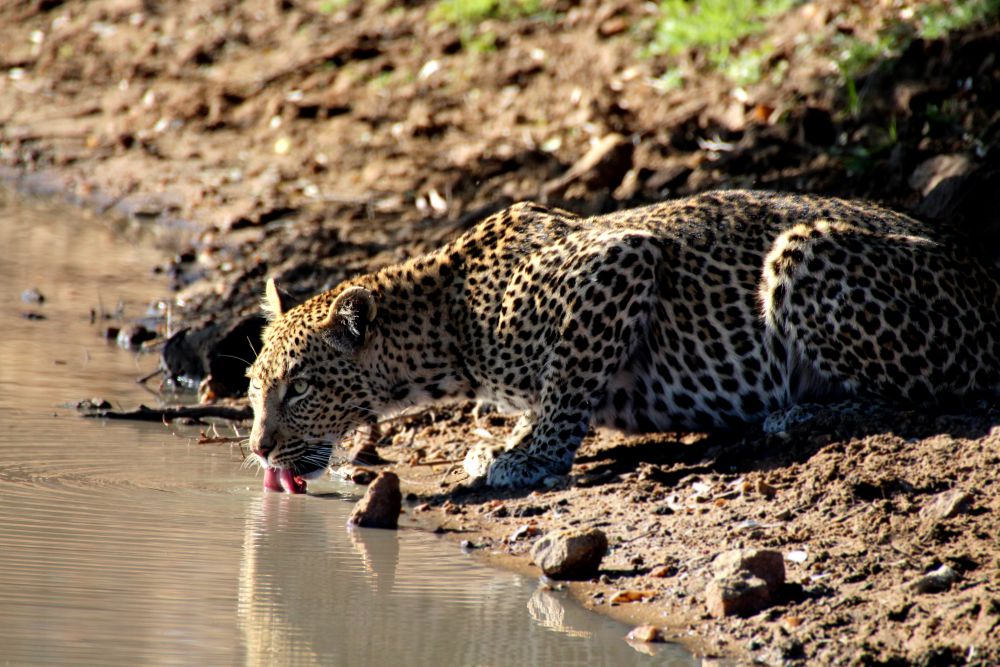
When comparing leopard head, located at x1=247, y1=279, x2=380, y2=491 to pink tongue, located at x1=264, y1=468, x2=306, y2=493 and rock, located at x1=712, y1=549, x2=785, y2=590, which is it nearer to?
pink tongue, located at x1=264, y1=468, x2=306, y2=493

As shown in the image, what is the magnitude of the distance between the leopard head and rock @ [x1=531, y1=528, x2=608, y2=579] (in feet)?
7.09

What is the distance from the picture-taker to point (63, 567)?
6.45m

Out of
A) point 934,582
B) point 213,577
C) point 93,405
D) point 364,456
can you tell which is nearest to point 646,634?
point 934,582

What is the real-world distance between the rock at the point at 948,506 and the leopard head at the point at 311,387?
3441 mm

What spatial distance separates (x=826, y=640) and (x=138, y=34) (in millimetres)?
18048

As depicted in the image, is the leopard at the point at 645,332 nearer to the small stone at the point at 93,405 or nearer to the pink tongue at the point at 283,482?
the pink tongue at the point at 283,482

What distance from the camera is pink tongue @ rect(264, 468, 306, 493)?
842cm

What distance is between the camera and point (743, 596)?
607cm

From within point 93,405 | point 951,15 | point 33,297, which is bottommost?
point 93,405

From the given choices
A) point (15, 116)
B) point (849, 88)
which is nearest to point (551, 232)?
point (849, 88)

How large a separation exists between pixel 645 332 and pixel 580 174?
496 centimetres

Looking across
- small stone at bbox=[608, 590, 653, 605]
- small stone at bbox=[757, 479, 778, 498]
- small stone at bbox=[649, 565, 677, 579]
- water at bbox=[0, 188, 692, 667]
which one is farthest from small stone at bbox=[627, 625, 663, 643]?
small stone at bbox=[757, 479, 778, 498]

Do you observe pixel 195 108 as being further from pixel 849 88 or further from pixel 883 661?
pixel 883 661

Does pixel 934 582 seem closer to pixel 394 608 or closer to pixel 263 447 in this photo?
pixel 394 608
